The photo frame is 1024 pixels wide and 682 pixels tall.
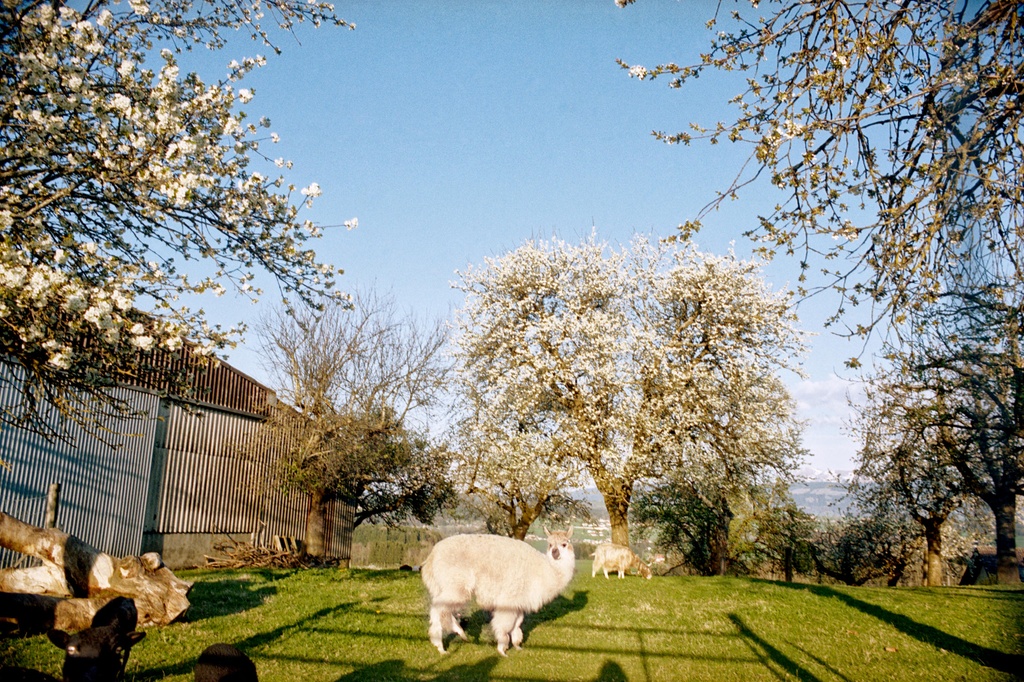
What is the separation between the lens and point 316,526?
999 inches

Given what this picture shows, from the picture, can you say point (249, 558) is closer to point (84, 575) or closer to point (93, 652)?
point (84, 575)

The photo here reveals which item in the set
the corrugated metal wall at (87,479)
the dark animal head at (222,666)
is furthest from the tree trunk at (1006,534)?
the corrugated metal wall at (87,479)

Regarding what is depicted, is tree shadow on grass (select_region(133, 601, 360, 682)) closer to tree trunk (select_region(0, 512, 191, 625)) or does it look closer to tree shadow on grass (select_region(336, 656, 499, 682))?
tree trunk (select_region(0, 512, 191, 625))

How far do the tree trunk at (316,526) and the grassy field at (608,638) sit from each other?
1064cm

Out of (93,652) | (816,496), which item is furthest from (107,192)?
(816,496)

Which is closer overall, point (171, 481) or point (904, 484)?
point (171, 481)

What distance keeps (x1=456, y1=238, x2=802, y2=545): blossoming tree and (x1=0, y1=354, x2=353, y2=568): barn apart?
8431 millimetres

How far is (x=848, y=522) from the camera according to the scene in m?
31.6

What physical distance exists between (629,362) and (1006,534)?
11872 mm

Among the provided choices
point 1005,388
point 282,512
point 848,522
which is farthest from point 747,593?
point 848,522

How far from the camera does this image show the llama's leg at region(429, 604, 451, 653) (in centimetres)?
945

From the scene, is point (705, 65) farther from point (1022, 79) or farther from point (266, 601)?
point (266, 601)

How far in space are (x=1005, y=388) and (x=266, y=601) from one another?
39.0 feet

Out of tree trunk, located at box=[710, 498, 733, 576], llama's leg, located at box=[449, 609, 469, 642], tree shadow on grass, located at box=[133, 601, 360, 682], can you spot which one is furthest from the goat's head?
tree trunk, located at box=[710, 498, 733, 576]
